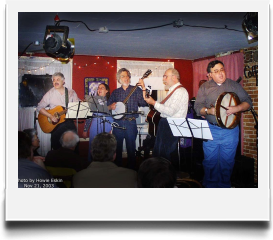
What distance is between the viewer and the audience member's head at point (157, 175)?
2707mm

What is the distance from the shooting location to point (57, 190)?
4035mm

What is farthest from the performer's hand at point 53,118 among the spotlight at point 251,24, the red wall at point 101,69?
the spotlight at point 251,24

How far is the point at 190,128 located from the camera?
13.2 feet

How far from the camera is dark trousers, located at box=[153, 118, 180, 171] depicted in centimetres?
440

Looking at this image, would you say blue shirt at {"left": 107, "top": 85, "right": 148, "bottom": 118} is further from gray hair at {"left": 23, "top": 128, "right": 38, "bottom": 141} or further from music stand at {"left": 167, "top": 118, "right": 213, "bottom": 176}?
gray hair at {"left": 23, "top": 128, "right": 38, "bottom": 141}

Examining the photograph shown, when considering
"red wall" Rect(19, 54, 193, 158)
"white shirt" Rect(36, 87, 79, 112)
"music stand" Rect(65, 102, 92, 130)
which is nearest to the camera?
"music stand" Rect(65, 102, 92, 130)

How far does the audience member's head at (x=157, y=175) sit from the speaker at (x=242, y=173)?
6.58ft

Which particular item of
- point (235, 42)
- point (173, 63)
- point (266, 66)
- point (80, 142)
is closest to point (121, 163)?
point (80, 142)

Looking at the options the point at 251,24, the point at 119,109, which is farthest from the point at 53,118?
the point at 251,24

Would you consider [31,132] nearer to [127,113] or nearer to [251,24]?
[127,113]

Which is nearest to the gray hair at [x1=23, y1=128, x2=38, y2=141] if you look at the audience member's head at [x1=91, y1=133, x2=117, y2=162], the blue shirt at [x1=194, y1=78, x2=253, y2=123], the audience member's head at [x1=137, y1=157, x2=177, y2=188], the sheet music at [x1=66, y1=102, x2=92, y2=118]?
the sheet music at [x1=66, y1=102, x2=92, y2=118]

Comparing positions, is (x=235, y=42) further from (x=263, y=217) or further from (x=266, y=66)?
(x=263, y=217)

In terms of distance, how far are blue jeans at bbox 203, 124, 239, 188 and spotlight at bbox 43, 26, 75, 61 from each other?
2.11m

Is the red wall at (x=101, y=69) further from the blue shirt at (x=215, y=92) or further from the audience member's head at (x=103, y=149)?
the audience member's head at (x=103, y=149)
